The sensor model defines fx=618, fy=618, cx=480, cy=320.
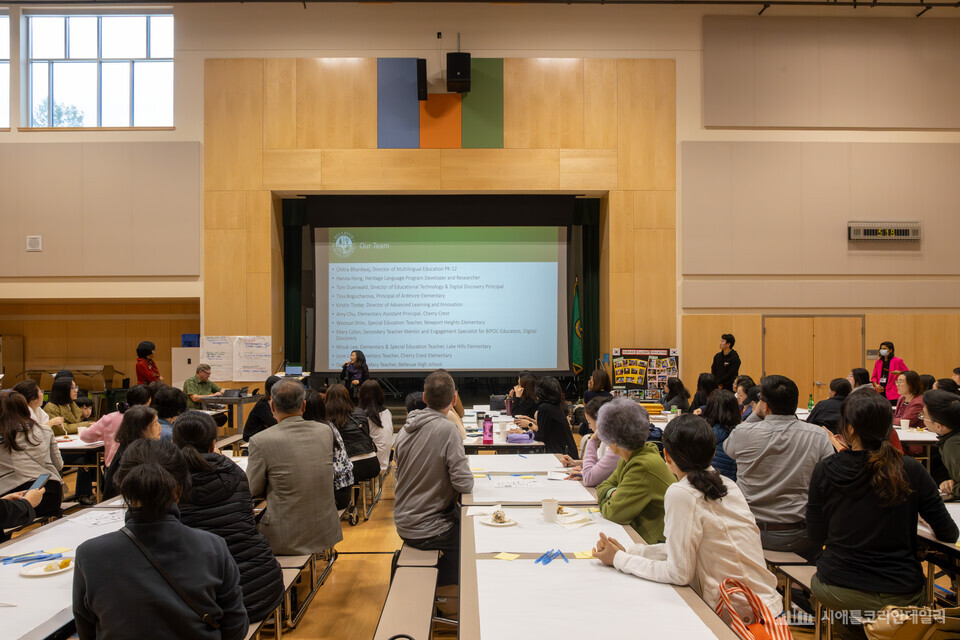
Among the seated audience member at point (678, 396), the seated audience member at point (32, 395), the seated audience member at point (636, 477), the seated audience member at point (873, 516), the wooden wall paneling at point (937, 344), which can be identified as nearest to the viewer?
the seated audience member at point (873, 516)

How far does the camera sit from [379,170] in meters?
9.63

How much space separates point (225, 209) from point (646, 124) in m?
6.73

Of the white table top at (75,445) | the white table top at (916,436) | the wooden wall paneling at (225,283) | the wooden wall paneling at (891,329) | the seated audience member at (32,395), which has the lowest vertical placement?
the white table top at (75,445)

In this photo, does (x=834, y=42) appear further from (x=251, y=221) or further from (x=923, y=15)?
(x=251, y=221)

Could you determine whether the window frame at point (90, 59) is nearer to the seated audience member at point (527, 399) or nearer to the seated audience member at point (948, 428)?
the seated audience member at point (527, 399)

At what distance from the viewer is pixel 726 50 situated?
9781mm

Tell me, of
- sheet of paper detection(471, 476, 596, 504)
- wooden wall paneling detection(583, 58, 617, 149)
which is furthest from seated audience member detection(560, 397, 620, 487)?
wooden wall paneling detection(583, 58, 617, 149)

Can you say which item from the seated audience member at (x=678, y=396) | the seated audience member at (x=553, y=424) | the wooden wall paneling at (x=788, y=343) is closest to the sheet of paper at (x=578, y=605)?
the seated audience member at (x=553, y=424)

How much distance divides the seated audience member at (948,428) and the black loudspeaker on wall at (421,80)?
25.7 ft

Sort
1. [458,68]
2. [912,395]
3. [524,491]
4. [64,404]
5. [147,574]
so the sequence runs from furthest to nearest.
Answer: [458,68] < [912,395] < [64,404] < [524,491] < [147,574]

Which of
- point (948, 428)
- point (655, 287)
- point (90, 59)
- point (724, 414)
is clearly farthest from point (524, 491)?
point (90, 59)

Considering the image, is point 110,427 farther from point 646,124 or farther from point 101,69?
point 646,124

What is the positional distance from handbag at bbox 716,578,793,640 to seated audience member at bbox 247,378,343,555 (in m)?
2.18

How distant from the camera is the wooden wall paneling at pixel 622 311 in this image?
32.1 feet
